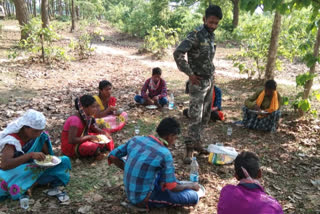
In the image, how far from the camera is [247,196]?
2.23 metres

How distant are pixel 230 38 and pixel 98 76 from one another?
52.9 feet

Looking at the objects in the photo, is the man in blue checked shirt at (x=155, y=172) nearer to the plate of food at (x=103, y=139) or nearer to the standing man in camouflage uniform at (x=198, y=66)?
the plate of food at (x=103, y=139)

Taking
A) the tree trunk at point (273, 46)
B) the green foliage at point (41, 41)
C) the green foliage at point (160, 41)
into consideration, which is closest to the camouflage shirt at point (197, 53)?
the tree trunk at point (273, 46)

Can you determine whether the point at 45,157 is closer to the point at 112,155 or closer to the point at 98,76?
the point at 112,155

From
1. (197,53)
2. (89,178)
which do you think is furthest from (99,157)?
(197,53)

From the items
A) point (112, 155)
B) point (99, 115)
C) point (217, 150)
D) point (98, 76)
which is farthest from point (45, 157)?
point (98, 76)

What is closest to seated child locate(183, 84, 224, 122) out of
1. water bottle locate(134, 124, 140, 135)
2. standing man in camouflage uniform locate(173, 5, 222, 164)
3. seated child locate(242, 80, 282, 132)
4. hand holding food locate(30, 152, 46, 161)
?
seated child locate(242, 80, 282, 132)

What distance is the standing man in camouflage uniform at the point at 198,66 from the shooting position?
3739mm

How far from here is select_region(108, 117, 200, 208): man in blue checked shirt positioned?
107 inches

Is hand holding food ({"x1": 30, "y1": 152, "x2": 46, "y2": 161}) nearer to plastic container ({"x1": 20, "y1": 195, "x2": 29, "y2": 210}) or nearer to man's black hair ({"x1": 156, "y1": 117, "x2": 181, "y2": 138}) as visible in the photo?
plastic container ({"x1": 20, "y1": 195, "x2": 29, "y2": 210})

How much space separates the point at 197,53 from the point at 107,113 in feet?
7.73

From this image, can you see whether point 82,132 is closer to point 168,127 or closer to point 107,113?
point 107,113

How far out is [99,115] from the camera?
207 inches

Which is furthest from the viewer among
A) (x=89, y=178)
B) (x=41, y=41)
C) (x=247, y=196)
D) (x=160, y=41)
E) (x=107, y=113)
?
(x=160, y=41)
